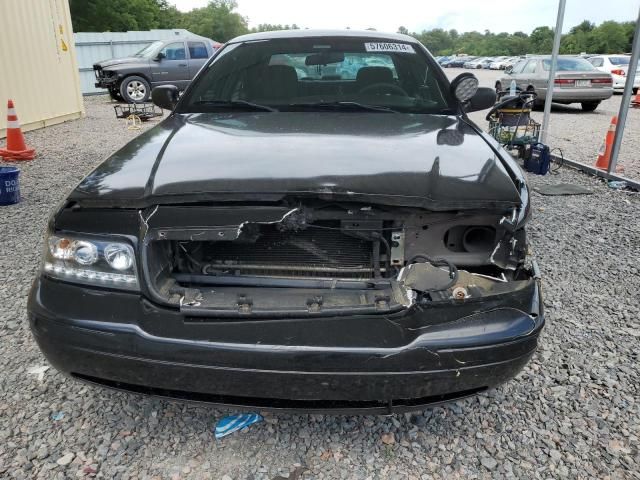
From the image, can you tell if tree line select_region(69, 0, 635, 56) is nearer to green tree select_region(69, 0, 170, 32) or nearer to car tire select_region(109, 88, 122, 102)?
green tree select_region(69, 0, 170, 32)

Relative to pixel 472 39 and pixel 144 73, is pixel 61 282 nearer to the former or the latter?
pixel 144 73

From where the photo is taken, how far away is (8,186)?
4.84 m

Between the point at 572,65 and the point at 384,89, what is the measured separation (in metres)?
11.8

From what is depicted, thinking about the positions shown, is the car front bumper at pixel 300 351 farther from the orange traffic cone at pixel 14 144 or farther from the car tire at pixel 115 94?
the car tire at pixel 115 94

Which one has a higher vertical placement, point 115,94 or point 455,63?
point 115,94

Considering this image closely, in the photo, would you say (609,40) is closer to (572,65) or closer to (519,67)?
(519,67)

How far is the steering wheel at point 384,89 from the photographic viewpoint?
10.3 ft

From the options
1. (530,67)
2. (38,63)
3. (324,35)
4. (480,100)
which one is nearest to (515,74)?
(530,67)

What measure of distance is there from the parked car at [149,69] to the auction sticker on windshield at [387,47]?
11.8 meters

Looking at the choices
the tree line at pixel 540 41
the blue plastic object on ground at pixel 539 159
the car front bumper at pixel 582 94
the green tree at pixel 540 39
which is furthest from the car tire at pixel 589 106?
the green tree at pixel 540 39

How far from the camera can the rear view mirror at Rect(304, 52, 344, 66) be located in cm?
325

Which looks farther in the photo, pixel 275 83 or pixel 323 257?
pixel 275 83

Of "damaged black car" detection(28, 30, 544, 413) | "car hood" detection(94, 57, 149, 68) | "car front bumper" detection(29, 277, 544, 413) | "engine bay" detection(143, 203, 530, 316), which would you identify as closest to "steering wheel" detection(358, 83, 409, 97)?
"damaged black car" detection(28, 30, 544, 413)

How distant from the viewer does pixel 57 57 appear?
10328 millimetres
